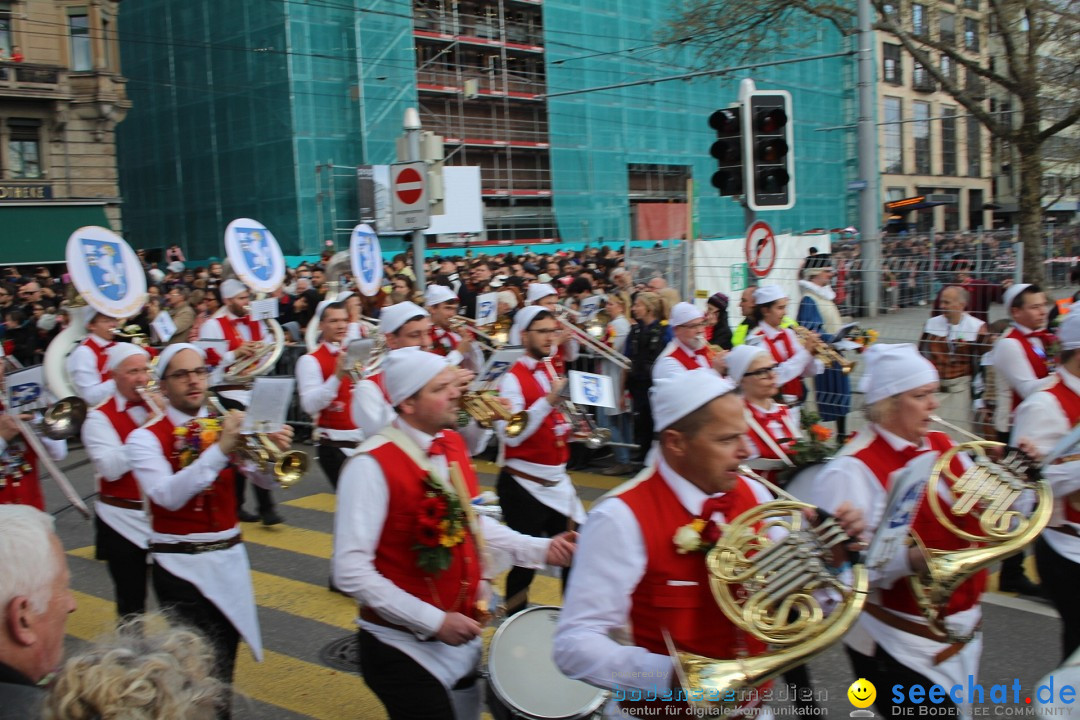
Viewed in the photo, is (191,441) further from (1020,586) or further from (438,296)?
(1020,586)

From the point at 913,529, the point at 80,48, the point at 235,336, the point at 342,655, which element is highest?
the point at 80,48

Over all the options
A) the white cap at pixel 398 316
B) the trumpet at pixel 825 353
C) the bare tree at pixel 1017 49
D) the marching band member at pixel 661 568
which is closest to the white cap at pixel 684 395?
the marching band member at pixel 661 568

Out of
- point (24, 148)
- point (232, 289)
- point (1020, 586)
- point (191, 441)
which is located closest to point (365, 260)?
point (232, 289)

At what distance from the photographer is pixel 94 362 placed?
8172 millimetres

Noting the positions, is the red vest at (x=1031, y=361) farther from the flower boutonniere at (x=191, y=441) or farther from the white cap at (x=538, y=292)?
the flower boutonniere at (x=191, y=441)

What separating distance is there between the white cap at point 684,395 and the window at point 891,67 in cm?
5248

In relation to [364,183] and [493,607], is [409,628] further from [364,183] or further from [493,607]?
[364,183]

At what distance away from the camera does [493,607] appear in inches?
153

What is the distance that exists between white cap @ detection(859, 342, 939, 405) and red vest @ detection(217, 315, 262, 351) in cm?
707

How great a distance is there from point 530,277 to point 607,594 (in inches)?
548

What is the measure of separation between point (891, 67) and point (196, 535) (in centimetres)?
5365

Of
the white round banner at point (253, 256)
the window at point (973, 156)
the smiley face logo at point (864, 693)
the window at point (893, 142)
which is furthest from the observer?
the window at point (893, 142)

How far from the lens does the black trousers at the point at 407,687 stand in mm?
3398

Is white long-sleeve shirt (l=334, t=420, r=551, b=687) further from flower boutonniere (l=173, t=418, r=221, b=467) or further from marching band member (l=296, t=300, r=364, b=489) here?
marching band member (l=296, t=300, r=364, b=489)
